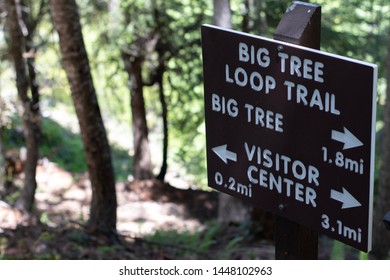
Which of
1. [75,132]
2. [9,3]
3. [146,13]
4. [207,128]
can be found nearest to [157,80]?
[146,13]

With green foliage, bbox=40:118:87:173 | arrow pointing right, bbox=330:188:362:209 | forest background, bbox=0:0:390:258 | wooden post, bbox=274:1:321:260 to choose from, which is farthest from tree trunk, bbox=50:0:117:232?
green foliage, bbox=40:118:87:173

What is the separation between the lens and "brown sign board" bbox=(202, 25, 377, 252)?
2.59 m

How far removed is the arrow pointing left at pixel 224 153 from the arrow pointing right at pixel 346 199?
59 centimetres

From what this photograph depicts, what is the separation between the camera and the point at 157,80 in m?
19.5

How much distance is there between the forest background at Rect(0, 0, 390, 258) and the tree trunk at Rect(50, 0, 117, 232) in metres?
0.01

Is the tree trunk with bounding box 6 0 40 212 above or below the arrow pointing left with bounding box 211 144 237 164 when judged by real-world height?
below

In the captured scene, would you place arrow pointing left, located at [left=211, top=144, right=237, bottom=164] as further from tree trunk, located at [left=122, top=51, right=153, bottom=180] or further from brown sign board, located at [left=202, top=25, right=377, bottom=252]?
tree trunk, located at [left=122, top=51, right=153, bottom=180]

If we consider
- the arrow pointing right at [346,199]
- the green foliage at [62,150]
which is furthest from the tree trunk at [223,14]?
the green foliage at [62,150]

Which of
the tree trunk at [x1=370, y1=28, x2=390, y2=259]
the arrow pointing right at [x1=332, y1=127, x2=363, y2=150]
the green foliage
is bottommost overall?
the green foliage

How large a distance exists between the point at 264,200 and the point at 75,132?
2631 centimetres

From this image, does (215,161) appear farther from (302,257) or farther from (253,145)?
(302,257)

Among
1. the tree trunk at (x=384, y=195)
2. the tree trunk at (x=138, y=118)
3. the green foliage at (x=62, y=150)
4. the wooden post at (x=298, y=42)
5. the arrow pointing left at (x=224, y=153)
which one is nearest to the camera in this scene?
the wooden post at (x=298, y=42)

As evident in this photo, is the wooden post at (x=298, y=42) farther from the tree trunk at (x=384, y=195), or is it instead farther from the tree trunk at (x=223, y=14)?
the tree trunk at (x=223, y=14)

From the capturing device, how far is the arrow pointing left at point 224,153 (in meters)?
3.16
